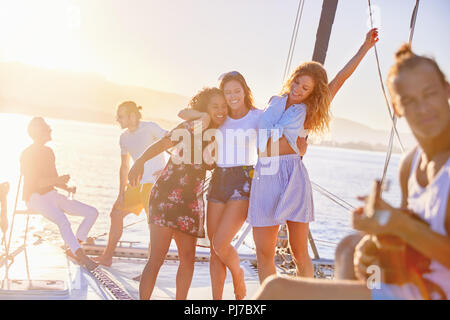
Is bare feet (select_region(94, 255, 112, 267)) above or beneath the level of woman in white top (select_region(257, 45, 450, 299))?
beneath

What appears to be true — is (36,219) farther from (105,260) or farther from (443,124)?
(443,124)

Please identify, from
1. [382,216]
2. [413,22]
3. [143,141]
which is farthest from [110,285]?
[382,216]

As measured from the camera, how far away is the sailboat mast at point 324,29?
376 cm

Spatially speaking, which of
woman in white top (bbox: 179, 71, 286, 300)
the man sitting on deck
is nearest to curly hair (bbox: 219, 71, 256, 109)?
woman in white top (bbox: 179, 71, 286, 300)

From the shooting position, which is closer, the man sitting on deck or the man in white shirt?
the man sitting on deck

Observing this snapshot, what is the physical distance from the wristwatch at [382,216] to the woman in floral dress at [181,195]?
1.83 metres

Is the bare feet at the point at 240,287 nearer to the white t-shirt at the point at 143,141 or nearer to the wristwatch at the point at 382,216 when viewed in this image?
the white t-shirt at the point at 143,141

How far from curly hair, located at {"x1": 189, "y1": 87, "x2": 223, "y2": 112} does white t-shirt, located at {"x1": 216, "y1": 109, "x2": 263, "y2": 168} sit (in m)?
0.20

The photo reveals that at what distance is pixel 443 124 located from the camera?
1.33m

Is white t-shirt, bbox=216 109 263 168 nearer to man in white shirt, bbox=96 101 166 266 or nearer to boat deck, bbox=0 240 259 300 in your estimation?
boat deck, bbox=0 240 259 300

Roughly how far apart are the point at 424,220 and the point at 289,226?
158cm

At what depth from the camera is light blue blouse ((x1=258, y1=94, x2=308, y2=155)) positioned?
284cm

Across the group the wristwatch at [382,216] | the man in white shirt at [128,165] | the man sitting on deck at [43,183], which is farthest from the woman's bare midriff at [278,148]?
the man sitting on deck at [43,183]
